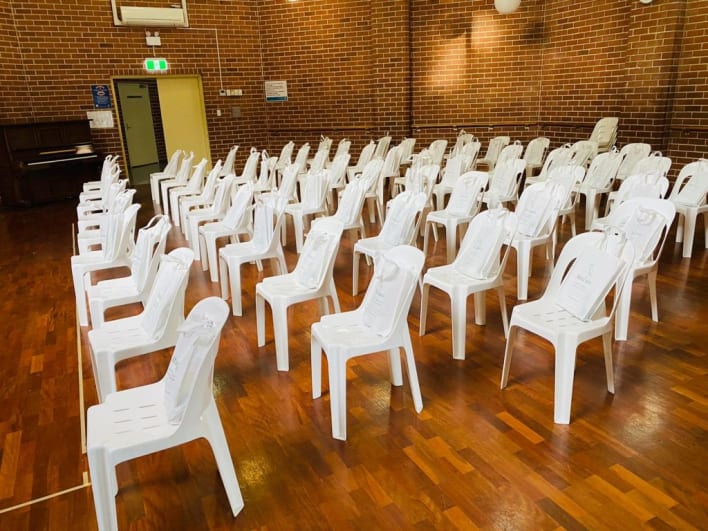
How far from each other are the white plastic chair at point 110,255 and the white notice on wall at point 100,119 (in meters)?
6.94

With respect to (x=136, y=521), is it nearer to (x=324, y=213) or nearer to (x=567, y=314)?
(x=567, y=314)

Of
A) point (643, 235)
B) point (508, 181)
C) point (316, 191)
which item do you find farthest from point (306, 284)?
point (508, 181)

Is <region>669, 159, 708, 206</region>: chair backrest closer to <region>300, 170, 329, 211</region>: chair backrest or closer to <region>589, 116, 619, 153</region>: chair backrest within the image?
<region>589, 116, 619, 153</region>: chair backrest

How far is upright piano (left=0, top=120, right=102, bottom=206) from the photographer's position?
8.91 metres

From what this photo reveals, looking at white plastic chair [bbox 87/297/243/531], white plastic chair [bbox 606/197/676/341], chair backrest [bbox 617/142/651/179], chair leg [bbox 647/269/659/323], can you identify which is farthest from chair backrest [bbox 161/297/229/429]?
chair backrest [bbox 617/142/651/179]

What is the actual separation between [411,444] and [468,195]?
3.05m

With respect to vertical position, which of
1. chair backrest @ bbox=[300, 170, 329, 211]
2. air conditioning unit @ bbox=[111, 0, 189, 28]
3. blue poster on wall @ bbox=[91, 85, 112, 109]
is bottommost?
chair backrest @ bbox=[300, 170, 329, 211]

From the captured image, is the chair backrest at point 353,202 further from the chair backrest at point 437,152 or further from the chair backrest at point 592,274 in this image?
the chair backrest at point 437,152

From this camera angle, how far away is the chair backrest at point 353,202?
5071mm

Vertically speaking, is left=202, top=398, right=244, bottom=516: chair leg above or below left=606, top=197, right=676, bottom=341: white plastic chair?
below

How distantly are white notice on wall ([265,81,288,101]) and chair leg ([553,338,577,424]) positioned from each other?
10133mm

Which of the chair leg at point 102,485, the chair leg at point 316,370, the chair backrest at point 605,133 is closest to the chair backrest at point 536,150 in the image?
the chair backrest at point 605,133

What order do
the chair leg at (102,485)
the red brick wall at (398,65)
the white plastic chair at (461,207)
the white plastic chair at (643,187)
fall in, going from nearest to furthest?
the chair leg at (102,485)
the white plastic chair at (643,187)
the white plastic chair at (461,207)
the red brick wall at (398,65)

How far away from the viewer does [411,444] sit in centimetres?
265
